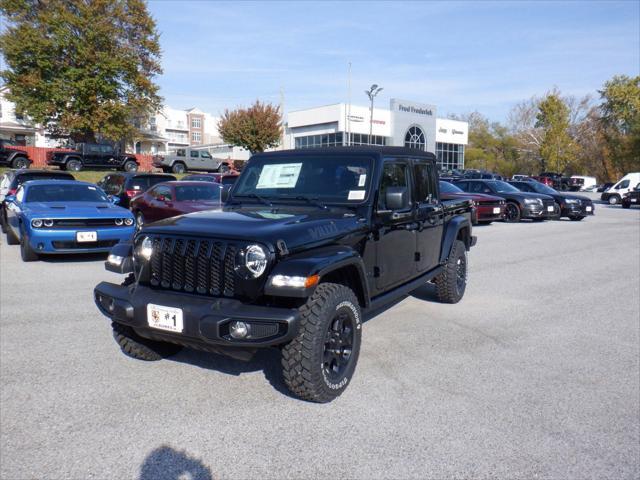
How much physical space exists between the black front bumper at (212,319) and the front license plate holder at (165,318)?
25 millimetres

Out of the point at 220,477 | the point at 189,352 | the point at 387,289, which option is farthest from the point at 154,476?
the point at 387,289

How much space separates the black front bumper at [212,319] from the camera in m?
3.15

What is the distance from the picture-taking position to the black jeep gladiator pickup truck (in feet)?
10.7

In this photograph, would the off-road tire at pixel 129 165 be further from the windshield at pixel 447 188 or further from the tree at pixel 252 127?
the windshield at pixel 447 188

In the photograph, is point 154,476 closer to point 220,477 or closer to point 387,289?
point 220,477

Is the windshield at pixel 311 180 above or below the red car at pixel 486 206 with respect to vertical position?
above

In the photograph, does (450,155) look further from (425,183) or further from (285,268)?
(285,268)

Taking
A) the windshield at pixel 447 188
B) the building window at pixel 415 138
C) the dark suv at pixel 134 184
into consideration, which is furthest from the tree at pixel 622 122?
the dark suv at pixel 134 184

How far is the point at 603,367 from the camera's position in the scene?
445 centimetres

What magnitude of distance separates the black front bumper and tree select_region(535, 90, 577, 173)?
6512 centimetres

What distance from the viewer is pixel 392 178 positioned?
4.79 metres

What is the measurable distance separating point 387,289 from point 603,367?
2.01 m

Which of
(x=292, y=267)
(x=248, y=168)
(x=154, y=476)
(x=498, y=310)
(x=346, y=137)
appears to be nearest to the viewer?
(x=154, y=476)

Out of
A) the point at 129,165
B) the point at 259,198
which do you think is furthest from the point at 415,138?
the point at 259,198
